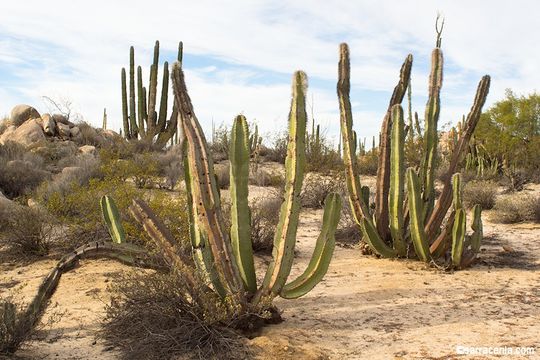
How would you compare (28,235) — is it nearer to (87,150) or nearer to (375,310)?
(375,310)

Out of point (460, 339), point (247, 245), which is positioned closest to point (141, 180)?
point (247, 245)

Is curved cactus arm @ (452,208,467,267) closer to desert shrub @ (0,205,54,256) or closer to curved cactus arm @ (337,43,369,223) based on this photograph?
curved cactus arm @ (337,43,369,223)

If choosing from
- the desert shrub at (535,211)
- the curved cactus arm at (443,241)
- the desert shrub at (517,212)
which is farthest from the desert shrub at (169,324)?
the desert shrub at (535,211)

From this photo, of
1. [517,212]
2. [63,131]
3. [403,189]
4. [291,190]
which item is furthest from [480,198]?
[63,131]

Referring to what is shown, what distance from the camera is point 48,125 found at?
22453mm

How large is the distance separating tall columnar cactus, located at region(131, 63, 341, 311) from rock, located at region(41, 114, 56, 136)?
18856 millimetres

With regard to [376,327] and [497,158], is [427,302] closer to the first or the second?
[376,327]

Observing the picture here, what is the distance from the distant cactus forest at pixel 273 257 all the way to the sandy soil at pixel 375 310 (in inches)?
1.0

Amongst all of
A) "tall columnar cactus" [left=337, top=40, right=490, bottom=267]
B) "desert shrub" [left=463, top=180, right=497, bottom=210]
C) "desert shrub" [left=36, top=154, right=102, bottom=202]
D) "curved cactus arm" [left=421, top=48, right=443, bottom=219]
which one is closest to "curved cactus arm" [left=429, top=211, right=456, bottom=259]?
"tall columnar cactus" [left=337, top=40, right=490, bottom=267]

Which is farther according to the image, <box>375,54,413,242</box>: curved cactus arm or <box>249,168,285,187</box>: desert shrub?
<box>249,168,285,187</box>: desert shrub

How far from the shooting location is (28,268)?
24.6 ft

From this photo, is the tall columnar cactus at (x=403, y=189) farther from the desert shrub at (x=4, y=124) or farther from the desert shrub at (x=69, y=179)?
the desert shrub at (x=4, y=124)

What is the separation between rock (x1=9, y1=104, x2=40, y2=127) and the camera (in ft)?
79.9

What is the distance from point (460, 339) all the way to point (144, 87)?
1796 centimetres
